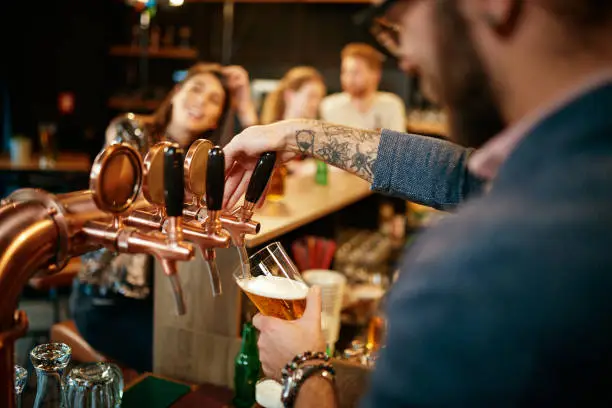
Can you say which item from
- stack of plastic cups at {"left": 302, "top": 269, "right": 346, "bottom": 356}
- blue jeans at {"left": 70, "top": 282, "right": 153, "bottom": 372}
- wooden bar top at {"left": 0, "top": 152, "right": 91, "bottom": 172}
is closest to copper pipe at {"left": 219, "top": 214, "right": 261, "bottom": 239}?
stack of plastic cups at {"left": 302, "top": 269, "right": 346, "bottom": 356}

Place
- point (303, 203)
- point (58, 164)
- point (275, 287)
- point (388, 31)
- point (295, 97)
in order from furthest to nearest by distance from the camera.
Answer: point (58, 164) < point (295, 97) < point (303, 203) < point (275, 287) < point (388, 31)

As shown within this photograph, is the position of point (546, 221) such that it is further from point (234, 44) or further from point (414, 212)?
point (234, 44)

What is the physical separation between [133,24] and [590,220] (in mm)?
6974

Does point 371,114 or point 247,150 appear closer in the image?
Answer: point 247,150

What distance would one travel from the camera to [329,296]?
6.07 feet

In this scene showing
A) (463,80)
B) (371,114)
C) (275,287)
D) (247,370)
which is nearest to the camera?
(463,80)

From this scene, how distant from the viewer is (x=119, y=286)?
2.28 m

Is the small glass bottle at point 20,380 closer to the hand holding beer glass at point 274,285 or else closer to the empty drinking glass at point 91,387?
the empty drinking glass at point 91,387

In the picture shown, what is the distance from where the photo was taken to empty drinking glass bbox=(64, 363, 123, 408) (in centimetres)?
108

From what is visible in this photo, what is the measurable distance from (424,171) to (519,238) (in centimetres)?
68

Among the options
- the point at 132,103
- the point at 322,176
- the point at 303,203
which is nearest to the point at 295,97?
the point at 322,176

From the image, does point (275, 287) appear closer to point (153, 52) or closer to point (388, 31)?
point (388, 31)

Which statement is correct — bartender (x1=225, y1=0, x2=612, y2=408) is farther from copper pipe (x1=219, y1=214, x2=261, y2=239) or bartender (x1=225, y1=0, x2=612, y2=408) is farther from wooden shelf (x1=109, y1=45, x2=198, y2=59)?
wooden shelf (x1=109, y1=45, x2=198, y2=59)

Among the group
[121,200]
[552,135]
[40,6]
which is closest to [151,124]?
[121,200]
